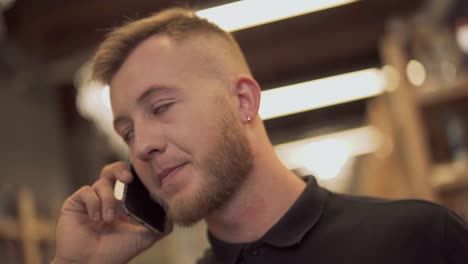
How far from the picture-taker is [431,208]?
5.44 feet

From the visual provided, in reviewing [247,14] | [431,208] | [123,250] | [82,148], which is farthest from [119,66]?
[82,148]

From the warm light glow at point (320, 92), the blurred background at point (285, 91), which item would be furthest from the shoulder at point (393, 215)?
the warm light glow at point (320, 92)

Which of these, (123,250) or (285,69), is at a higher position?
(123,250)

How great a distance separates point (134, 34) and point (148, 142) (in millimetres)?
342

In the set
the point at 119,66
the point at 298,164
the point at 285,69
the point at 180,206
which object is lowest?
the point at 298,164

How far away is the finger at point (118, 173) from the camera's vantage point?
6.35 feet

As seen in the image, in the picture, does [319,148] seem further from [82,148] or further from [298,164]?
[82,148]

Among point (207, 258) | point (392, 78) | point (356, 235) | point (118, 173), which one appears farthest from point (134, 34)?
point (392, 78)

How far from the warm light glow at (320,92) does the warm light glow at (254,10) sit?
9.55 ft

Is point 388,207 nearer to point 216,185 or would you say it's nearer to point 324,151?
point 216,185

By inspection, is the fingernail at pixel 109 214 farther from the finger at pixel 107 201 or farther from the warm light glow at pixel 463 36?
the warm light glow at pixel 463 36

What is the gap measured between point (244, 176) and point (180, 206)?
7.2 inches

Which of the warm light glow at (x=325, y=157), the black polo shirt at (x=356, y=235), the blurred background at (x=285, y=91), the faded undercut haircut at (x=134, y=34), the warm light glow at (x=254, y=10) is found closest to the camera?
the black polo shirt at (x=356, y=235)

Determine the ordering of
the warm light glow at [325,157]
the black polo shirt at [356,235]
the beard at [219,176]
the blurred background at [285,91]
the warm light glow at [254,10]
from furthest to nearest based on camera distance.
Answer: the warm light glow at [325,157]
the warm light glow at [254,10]
the blurred background at [285,91]
the beard at [219,176]
the black polo shirt at [356,235]
